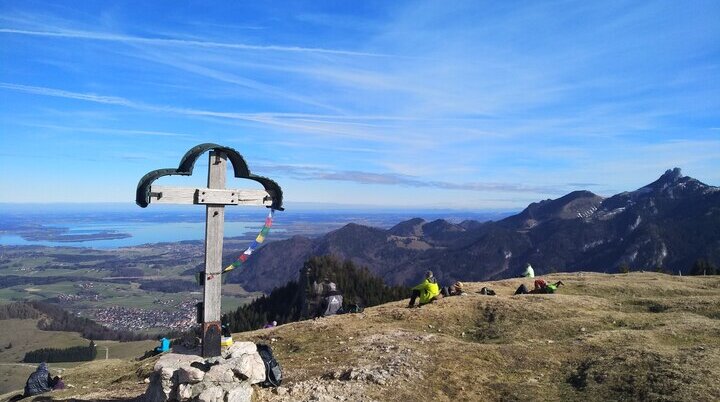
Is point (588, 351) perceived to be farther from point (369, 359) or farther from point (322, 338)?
point (322, 338)

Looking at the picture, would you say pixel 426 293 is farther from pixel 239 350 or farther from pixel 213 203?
pixel 213 203

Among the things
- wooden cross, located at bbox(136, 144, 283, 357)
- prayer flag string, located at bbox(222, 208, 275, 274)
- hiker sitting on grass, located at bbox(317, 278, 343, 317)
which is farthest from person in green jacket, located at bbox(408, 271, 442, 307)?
wooden cross, located at bbox(136, 144, 283, 357)

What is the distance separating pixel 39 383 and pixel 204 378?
12.3 m

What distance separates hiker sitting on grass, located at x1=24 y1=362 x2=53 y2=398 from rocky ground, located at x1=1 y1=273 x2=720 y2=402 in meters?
1.37

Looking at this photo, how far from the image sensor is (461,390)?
48.8 feet

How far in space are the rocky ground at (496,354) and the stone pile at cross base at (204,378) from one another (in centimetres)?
100

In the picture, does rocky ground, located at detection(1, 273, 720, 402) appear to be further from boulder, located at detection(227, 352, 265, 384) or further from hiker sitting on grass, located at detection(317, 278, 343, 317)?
hiker sitting on grass, located at detection(317, 278, 343, 317)

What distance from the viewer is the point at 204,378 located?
42.2 feet

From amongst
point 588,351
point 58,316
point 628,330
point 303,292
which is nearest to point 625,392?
point 588,351

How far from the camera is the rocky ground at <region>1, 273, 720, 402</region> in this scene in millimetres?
14562

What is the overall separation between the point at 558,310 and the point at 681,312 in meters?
6.31

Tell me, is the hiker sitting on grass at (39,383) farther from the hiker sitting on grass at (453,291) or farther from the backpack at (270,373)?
the hiker sitting on grass at (453,291)

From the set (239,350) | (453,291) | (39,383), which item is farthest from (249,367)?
(453,291)

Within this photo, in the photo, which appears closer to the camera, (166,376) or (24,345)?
(166,376)
